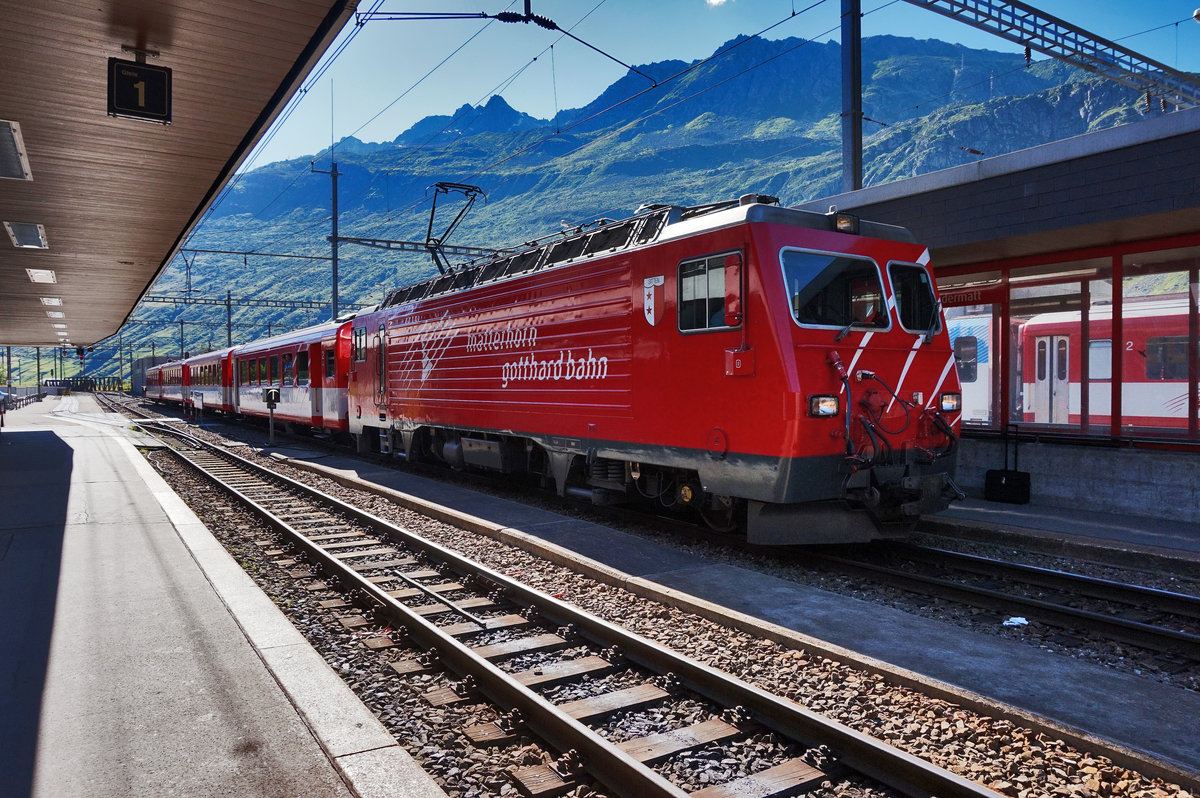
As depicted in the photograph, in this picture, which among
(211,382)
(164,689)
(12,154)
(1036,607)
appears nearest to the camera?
(164,689)

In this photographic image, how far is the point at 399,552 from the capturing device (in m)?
8.12

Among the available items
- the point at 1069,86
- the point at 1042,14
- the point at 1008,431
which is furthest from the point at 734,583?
the point at 1069,86

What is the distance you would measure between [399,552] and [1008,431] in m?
8.71

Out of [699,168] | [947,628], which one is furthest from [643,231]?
[699,168]

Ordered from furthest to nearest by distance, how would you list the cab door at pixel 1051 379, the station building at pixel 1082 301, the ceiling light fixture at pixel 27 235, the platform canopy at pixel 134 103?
the ceiling light fixture at pixel 27 235, the cab door at pixel 1051 379, the station building at pixel 1082 301, the platform canopy at pixel 134 103

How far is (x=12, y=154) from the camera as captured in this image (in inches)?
380

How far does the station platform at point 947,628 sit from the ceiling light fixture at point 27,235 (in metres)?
9.65

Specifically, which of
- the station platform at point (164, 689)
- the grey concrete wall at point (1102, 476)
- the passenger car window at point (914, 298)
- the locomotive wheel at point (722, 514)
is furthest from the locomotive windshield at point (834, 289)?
the station platform at point (164, 689)

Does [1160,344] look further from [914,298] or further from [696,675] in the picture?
[696,675]

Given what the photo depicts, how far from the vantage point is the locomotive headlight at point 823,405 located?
673 centimetres

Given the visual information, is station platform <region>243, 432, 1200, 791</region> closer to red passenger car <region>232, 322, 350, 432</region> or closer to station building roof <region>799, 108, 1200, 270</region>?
station building roof <region>799, 108, 1200, 270</region>

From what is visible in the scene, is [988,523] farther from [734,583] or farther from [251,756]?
[251,756]

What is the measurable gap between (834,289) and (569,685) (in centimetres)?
451

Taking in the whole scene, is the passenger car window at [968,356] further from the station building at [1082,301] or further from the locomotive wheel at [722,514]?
the locomotive wheel at [722,514]
